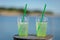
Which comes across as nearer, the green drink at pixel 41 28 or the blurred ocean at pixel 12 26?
the green drink at pixel 41 28

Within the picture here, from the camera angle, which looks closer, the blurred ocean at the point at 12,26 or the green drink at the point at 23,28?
the green drink at the point at 23,28

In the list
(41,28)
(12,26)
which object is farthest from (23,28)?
(12,26)

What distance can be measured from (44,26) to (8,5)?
172 centimetres

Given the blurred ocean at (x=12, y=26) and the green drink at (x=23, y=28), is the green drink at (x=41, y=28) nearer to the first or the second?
the green drink at (x=23, y=28)

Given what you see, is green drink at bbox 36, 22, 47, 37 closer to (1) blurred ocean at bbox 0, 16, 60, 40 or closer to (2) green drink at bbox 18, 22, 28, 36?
(2) green drink at bbox 18, 22, 28, 36

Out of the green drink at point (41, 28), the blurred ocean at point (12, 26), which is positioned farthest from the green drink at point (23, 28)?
the blurred ocean at point (12, 26)

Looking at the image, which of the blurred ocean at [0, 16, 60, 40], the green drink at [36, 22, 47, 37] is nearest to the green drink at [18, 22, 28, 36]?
the green drink at [36, 22, 47, 37]

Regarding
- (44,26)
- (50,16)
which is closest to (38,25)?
(44,26)

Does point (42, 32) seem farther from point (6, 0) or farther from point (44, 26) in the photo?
point (6, 0)

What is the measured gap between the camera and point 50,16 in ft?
7.91

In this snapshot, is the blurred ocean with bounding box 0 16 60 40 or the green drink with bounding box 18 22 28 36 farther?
the blurred ocean with bounding box 0 16 60 40

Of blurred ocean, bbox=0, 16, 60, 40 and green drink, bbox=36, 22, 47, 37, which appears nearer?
green drink, bbox=36, 22, 47, 37

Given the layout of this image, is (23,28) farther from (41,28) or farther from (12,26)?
(12,26)

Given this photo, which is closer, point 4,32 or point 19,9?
point 19,9
